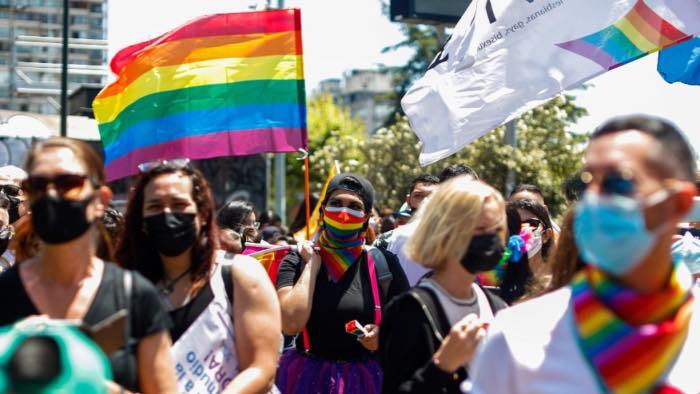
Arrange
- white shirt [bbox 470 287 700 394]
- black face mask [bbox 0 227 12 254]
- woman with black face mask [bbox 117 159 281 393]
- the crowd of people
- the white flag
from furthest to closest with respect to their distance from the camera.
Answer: the white flag
black face mask [bbox 0 227 12 254]
woman with black face mask [bbox 117 159 281 393]
white shirt [bbox 470 287 700 394]
the crowd of people

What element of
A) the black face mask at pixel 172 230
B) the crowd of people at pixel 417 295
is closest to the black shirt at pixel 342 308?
the crowd of people at pixel 417 295

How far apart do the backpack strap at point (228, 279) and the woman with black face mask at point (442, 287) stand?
63 centimetres

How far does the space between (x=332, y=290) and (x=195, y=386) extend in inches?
65.8

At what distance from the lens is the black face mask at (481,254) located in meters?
4.05

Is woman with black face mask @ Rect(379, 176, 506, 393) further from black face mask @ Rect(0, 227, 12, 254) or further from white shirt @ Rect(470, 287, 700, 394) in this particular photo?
black face mask @ Rect(0, 227, 12, 254)

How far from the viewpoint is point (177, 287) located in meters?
4.39

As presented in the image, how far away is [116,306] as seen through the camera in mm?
3506

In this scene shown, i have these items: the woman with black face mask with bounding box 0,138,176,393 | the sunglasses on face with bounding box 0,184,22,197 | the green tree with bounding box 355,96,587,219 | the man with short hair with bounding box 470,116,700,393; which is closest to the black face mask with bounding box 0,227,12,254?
the sunglasses on face with bounding box 0,184,22,197

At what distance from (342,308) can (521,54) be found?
266 centimetres

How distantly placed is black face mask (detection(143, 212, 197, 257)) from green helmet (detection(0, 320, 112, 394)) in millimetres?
1324

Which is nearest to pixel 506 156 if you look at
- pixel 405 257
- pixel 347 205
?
pixel 405 257

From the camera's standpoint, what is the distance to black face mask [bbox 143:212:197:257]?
4.29 meters

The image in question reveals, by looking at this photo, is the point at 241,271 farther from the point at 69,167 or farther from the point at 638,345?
the point at 638,345

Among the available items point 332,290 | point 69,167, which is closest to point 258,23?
point 332,290
